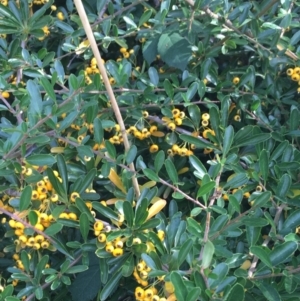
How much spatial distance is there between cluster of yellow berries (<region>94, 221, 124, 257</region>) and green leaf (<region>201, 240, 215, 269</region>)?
164 mm

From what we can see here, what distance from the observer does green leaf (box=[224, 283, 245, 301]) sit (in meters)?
0.68

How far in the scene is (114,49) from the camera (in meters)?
1.45

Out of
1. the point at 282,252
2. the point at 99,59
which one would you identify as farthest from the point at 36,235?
the point at 282,252

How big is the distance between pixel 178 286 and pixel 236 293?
0.08m

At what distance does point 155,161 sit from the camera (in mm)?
960

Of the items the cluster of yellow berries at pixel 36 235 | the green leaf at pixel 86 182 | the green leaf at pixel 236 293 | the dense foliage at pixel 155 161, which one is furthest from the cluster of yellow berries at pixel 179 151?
the green leaf at pixel 236 293

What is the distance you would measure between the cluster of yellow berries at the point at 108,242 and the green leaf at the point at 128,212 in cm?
4

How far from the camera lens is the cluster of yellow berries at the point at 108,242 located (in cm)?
85

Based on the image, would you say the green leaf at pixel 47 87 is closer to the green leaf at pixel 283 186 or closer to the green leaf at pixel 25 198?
the green leaf at pixel 25 198

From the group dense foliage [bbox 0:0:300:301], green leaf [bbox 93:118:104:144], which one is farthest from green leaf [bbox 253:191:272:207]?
green leaf [bbox 93:118:104:144]

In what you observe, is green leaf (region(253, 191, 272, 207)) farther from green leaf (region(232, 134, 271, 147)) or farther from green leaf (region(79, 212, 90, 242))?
green leaf (region(79, 212, 90, 242))

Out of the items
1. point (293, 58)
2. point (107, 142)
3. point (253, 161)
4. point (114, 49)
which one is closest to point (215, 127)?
point (253, 161)

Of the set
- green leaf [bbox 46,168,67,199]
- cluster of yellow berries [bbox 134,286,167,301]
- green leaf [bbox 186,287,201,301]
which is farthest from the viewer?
green leaf [bbox 46,168,67,199]

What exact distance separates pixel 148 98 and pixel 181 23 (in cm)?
28
